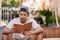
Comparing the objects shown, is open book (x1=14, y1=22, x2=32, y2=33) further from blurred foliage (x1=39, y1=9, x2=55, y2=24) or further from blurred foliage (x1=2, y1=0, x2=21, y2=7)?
blurred foliage (x1=39, y1=9, x2=55, y2=24)

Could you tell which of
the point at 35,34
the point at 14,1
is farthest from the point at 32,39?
the point at 14,1

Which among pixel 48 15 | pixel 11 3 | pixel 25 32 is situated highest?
pixel 11 3

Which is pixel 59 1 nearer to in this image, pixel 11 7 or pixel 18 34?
pixel 11 7

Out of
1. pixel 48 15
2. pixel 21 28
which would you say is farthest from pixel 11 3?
pixel 48 15

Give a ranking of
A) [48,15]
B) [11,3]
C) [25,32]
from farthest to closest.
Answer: [48,15] → [11,3] → [25,32]

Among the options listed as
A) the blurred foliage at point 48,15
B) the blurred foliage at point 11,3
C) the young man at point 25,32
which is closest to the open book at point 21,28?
the young man at point 25,32

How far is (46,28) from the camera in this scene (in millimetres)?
3754

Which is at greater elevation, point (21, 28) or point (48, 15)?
point (48, 15)

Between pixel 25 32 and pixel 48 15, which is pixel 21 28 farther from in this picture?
pixel 48 15

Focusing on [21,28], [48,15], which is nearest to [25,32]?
[21,28]

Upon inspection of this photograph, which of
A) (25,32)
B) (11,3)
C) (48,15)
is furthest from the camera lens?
(48,15)

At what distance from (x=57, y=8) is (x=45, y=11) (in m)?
0.37

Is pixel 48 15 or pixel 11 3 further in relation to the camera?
Result: pixel 48 15

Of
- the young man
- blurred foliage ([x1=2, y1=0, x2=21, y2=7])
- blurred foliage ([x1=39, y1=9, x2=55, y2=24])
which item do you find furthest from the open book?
blurred foliage ([x1=39, y1=9, x2=55, y2=24])
